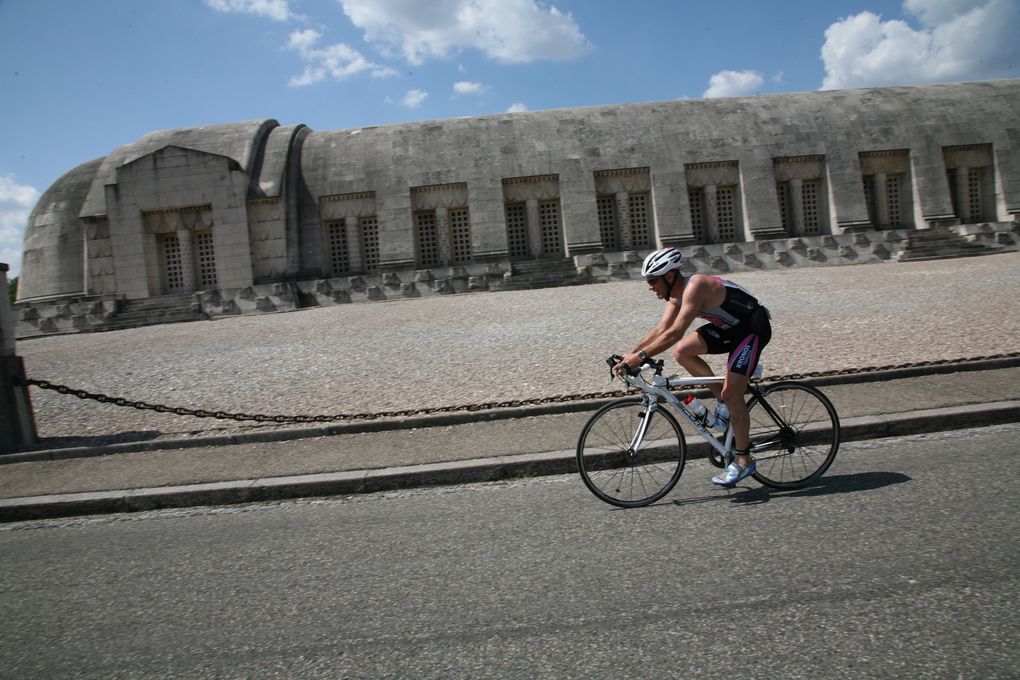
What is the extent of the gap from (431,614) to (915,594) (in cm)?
223

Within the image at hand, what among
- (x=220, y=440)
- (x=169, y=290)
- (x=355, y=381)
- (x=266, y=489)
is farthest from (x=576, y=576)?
(x=169, y=290)

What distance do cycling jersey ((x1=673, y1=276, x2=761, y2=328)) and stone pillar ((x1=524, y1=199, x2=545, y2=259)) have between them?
76.0 ft

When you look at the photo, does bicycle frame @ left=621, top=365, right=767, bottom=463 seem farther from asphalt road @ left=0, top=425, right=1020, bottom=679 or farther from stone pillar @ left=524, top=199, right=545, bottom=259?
stone pillar @ left=524, top=199, right=545, bottom=259

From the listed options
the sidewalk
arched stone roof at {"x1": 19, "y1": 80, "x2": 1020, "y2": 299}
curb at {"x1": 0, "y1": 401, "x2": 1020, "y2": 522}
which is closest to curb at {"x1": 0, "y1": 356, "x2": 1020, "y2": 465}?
the sidewalk

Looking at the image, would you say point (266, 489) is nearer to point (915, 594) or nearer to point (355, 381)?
point (355, 381)

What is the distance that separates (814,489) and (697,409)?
3.18 ft

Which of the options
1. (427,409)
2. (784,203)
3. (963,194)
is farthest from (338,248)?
(963,194)

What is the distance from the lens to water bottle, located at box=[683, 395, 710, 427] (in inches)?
195

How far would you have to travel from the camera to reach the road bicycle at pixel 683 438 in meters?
4.91

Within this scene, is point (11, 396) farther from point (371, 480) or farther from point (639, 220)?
point (639, 220)

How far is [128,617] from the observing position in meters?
3.72

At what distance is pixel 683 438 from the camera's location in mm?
4945

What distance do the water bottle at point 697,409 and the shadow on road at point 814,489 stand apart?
1.75ft

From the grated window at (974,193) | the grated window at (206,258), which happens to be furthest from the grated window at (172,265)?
the grated window at (974,193)
